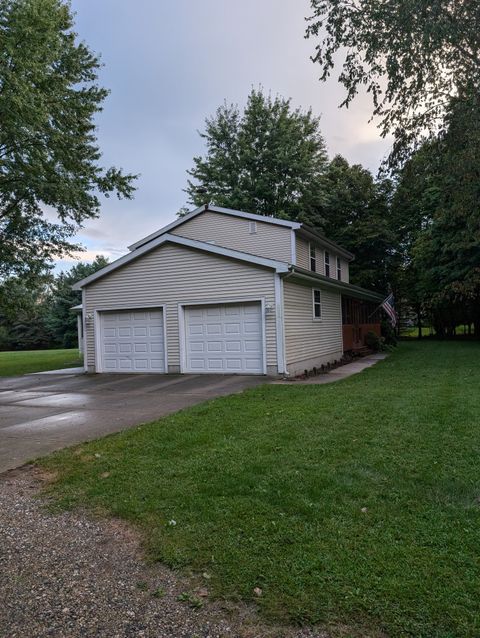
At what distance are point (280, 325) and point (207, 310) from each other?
2.47 metres

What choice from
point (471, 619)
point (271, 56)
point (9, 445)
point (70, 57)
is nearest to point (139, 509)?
point (471, 619)

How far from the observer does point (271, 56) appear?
12.4m

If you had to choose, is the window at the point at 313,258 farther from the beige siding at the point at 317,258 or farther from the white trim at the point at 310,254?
the beige siding at the point at 317,258

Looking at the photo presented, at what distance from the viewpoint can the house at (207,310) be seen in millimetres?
12000

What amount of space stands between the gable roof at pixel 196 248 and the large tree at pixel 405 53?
3830mm

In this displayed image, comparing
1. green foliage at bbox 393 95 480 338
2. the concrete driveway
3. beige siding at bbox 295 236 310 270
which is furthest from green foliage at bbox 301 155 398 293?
the concrete driveway

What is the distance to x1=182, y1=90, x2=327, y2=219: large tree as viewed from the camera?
90.5ft

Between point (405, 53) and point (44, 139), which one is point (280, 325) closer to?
point (405, 53)

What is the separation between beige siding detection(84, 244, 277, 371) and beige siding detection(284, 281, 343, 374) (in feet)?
2.20

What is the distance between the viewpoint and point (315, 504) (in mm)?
3449

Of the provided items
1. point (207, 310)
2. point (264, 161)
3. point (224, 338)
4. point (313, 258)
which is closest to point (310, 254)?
point (313, 258)

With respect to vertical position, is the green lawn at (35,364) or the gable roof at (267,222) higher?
the gable roof at (267,222)

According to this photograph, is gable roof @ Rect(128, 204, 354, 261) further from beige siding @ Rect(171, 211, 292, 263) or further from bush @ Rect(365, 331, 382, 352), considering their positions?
bush @ Rect(365, 331, 382, 352)

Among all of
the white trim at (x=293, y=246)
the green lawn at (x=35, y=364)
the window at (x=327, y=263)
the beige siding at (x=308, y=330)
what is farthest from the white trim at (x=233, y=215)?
the green lawn at (x=35, y=364)
